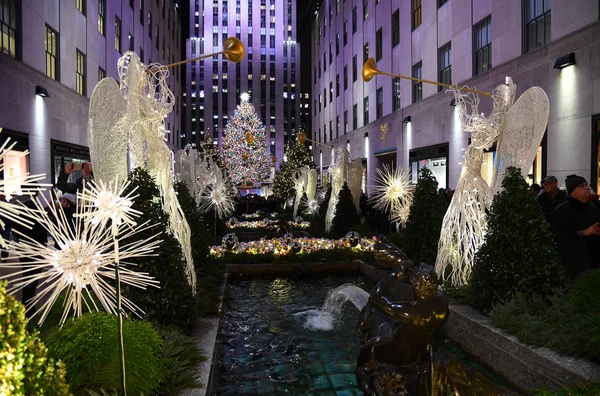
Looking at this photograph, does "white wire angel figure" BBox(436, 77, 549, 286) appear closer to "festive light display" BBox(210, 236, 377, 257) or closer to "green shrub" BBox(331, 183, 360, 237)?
"festive light display" BBox(210, 236, 377, 257)

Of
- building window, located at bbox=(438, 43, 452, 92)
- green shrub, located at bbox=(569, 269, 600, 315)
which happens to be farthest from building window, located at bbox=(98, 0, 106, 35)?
green shrub, located at bbox=(569, 269, 600, 315)

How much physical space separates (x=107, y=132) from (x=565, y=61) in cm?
1171

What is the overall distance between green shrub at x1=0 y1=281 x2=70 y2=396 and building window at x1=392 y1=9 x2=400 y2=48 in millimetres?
26730

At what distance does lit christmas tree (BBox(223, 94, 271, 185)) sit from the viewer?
1950 inches

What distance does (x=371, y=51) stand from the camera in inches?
1222

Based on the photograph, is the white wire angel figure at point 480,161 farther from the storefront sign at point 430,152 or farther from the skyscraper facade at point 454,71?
the storefront sign at point 430,152

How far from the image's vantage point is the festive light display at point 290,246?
12.2 meters

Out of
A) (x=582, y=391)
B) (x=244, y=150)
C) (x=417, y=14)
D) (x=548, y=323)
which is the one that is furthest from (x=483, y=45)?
(x=244, y=150)

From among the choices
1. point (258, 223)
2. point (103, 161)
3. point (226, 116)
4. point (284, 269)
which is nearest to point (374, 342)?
point (103, 161)

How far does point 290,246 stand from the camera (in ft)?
40.7

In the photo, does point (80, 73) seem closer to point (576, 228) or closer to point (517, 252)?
point (517, 252)

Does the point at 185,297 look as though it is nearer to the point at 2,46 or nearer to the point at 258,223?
the point at 2,46

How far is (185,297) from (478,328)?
12.0 feet

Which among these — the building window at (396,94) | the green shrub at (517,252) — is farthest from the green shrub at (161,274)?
the building window at (396,94)
